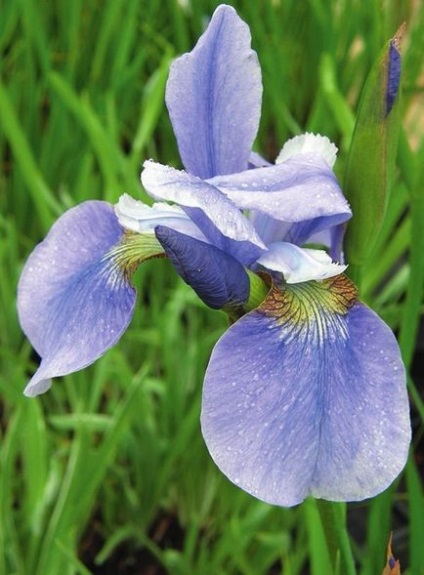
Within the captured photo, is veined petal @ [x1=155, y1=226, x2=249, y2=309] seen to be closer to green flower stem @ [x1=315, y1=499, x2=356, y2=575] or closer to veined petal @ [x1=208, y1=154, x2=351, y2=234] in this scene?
veined petal @ [x1=208, y1=154, x2=351, y2=234]

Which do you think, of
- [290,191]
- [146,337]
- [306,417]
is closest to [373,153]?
[290,191]

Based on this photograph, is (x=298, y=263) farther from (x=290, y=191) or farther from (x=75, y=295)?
(x=75, y=295)

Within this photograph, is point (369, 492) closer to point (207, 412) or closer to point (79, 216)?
point (207, 412)

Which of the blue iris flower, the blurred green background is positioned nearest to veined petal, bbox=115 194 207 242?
the blue iris flower

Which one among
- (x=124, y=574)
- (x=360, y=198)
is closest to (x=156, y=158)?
(x=124, y=574)

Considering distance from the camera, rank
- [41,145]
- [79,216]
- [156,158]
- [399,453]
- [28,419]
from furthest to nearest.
A: 1. [156,158]
2. [41,145]
3. [28,419]
4. [79,216]
5. [399,453]

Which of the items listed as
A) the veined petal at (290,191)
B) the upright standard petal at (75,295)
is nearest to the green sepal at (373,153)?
the veined petal at (290,191)
